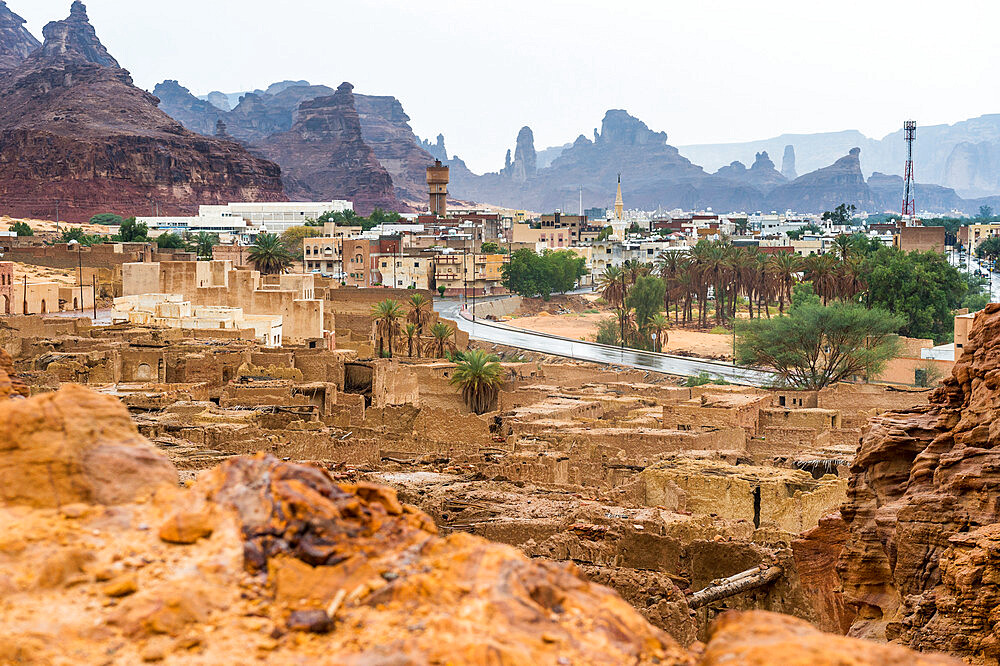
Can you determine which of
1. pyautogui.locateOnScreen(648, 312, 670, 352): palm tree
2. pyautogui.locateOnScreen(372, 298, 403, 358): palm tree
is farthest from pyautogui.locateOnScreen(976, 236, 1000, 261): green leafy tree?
pyautogui.locateOnScreen(372, 298, 403, 358): palm tree

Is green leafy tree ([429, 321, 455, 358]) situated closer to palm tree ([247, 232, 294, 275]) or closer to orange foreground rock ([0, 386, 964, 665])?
palm tree ([247, 232, 294, 275])

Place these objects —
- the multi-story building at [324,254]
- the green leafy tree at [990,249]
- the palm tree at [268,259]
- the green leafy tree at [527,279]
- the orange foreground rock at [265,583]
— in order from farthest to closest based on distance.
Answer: the green leafy tree at [990,249]
the multi-story building at [324,254]
the green leafy tree at [527,279]
the palm tree at [268,259]
the orange foreground rock at [265,583]

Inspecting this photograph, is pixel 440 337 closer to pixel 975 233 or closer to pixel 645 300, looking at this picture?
pixel 645 300

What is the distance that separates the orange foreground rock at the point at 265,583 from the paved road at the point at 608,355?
46.1 m

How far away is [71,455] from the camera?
22.7 ft

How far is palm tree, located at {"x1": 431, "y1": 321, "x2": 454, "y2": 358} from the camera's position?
51156 mm

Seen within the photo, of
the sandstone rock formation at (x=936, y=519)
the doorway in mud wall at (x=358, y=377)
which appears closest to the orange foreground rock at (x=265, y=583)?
the sandstone rock formation at (x=936, y=519)

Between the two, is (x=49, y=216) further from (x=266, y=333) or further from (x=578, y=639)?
(x=578, y=639)

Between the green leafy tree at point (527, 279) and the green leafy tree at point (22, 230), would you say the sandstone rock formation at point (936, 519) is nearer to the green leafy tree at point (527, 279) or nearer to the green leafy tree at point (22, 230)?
the green leafy tree at point (527, 279)

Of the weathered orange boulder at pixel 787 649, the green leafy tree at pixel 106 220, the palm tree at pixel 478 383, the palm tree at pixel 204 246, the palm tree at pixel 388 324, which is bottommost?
the palm tree at pixel 478 383

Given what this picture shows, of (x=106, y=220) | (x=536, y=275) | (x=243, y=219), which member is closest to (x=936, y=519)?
(x=536, y=275)

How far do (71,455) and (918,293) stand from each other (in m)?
66.6

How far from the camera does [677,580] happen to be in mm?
16859

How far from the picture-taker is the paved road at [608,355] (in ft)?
180
